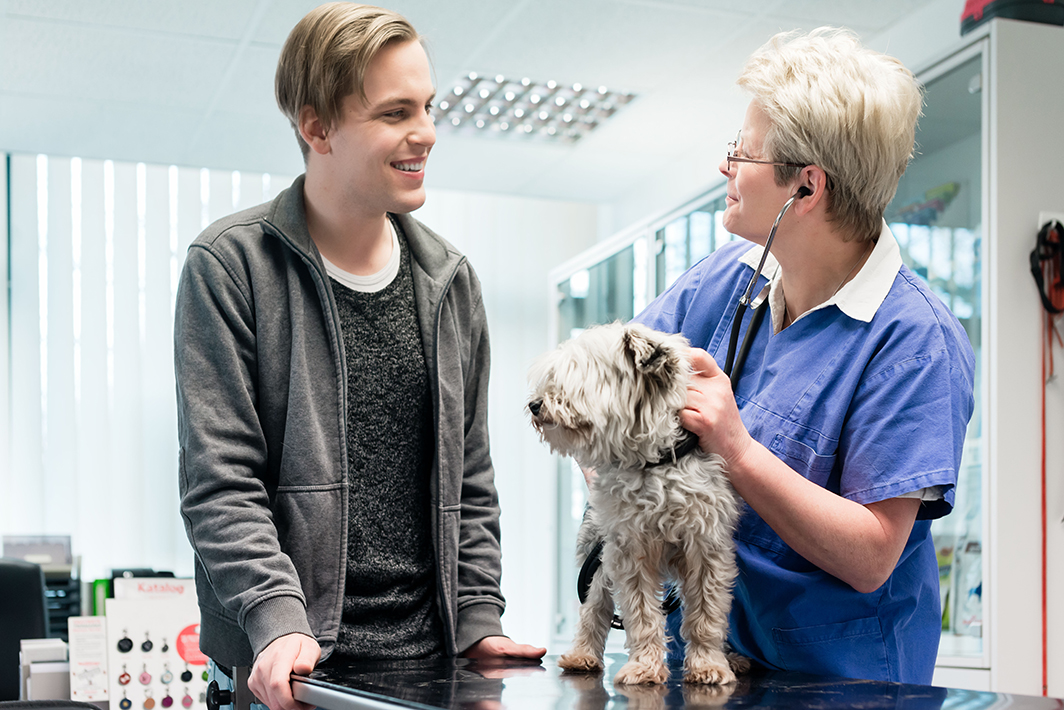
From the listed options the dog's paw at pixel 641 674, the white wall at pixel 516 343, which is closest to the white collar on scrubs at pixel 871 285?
the dog's paw at pixel 641 674

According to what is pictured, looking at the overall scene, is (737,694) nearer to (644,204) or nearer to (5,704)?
(5,704)

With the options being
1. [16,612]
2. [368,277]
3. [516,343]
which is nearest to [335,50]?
[368,277]

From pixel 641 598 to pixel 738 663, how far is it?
176 mm

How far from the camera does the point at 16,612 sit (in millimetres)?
3080

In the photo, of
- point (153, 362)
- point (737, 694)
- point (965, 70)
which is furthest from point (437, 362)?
point (153, 362)

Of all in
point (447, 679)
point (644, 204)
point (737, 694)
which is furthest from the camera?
point (644, 204)

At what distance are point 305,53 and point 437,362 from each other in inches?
19.0

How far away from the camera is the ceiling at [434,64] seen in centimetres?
385

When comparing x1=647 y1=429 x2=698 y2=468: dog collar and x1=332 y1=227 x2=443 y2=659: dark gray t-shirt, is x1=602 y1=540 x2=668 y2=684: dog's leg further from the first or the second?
x1=332 y1=227 x2=443 y2=659: dark gray t-shirt

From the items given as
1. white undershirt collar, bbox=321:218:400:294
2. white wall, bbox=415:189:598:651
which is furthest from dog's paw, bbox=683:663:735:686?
white wall, bbox=415:189:598:651

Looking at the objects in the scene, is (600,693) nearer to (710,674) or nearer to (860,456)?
(710,674)

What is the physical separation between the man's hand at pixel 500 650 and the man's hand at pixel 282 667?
303 mm

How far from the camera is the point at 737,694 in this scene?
0.99m

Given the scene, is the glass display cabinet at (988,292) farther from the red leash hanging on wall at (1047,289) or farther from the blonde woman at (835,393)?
the blonde woman at (835,393)
